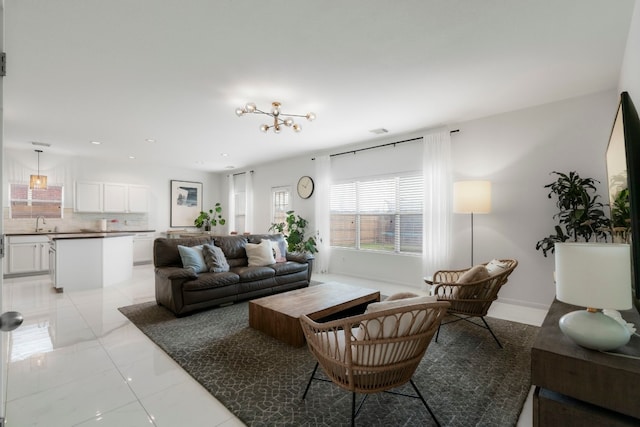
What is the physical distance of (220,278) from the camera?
384 centimetres

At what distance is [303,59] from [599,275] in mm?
2629

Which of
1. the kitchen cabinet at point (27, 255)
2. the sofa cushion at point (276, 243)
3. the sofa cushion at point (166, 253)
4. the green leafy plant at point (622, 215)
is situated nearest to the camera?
the green leafy plant at point (622, 215)

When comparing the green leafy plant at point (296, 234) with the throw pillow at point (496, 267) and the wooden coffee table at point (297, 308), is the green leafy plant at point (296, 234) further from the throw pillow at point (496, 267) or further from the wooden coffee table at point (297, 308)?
the throw pillow at point (496, 267)

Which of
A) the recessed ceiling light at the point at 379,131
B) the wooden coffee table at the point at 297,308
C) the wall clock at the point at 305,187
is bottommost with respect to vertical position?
the wooden coffee table at the point at 297,308

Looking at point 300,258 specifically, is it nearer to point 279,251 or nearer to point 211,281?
point 279,251

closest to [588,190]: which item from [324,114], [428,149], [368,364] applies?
[428,149]

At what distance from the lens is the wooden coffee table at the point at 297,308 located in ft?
9.13

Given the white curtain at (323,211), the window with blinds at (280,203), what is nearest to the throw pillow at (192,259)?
the white curtain at (323,211)

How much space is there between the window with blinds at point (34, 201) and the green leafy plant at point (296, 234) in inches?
190

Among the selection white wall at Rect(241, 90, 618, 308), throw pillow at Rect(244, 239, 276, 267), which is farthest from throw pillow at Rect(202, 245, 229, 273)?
white wall at Rect(241, 90, 618, 308)

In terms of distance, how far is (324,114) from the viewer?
4.19m

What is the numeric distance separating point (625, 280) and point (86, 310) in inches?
199

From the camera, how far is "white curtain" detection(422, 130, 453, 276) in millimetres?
4574

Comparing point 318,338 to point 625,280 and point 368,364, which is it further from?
point 625,280
